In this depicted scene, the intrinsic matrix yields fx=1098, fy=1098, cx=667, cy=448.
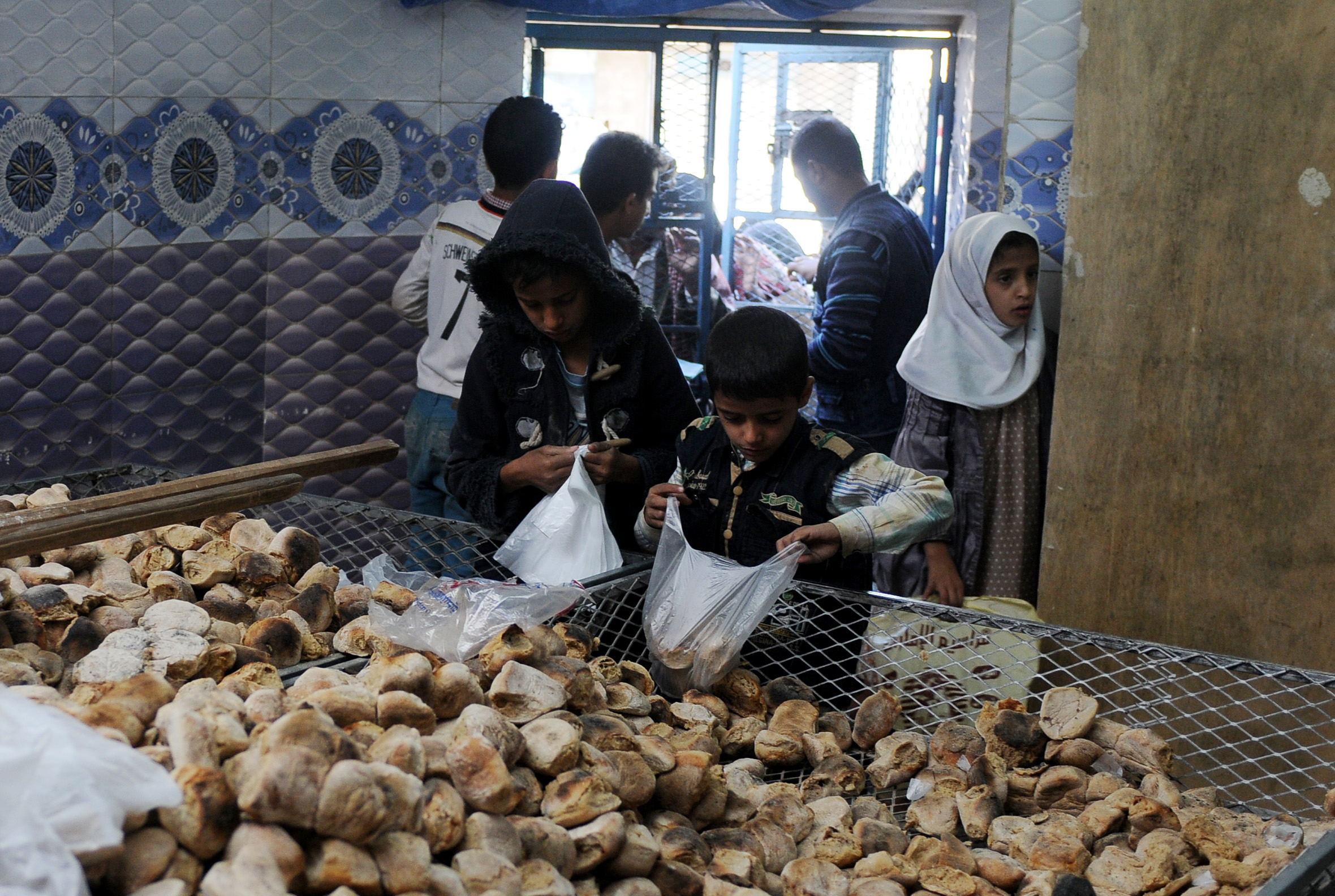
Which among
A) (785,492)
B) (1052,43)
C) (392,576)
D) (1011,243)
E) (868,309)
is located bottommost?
(392,576)

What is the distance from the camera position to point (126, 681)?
104 cm

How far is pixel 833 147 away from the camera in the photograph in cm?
308

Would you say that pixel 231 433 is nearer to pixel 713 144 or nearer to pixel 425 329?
pixel 425 329

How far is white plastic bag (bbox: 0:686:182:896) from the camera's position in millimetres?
727

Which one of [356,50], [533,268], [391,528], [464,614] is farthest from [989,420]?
[356,50]

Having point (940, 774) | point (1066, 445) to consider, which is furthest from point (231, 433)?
point (940, 774)

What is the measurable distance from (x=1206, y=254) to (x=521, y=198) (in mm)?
1260

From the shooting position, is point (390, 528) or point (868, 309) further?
point (868, 309)

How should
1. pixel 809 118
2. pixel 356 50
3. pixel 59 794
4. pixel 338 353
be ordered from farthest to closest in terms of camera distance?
1. pixel 809 118
2. pixel 338 353
3. pixel 356 50
4. pixel 59 794

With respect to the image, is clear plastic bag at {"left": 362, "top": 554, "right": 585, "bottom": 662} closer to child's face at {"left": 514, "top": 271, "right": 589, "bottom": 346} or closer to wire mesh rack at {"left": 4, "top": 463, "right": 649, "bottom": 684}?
wire mesh rack at {"left": 4, "top": 463, "right": 649, "bottom": 684}

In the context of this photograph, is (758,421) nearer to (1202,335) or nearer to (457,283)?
(1202,335)

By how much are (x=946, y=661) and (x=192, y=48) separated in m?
2.75

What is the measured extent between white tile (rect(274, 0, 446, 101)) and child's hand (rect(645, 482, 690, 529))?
2140mm

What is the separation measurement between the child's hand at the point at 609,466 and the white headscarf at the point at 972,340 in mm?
786
